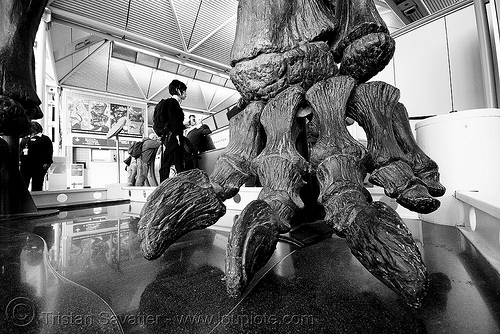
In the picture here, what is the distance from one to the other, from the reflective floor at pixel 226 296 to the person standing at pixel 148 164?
350 centimetres

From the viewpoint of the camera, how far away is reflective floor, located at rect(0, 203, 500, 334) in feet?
1.05

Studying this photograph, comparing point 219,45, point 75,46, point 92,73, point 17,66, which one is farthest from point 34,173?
point 92,73

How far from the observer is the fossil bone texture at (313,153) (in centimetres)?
33

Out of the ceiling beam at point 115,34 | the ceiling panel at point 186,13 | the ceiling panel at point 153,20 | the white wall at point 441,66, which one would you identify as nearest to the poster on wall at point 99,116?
the ceiling beam at point 115,34

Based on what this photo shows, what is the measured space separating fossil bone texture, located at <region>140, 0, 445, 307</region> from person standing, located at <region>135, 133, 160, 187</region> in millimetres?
3705

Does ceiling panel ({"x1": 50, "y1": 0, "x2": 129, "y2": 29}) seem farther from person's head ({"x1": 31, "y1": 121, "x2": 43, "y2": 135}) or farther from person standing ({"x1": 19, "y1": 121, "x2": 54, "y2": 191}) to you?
person's head ({"x1": 31, "y1": 121, "x2": 43, "y2": 135})

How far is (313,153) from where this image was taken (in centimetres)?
47

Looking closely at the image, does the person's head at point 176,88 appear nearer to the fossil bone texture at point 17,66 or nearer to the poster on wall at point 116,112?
the fossil bone texture at point 17,66

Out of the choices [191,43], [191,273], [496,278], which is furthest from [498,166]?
[191,43]

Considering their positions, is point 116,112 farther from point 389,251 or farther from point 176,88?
point 389,251

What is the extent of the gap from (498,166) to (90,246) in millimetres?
1417

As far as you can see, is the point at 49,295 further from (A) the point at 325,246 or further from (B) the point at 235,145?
(A) the point at 325,246

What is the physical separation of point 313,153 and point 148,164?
398cm

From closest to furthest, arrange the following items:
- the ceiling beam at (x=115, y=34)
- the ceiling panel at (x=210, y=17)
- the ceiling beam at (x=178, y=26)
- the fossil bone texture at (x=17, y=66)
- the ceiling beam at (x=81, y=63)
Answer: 1. the fossil bone texture at (x=17, y=66)
2. the ceiling beam at (x=115, y=34)
3. the ceiling beam at (x=178, y=26)
4. the ceiling panel at (x=210, y=17)
5. the ceiling beam at (x=81, y=63)
